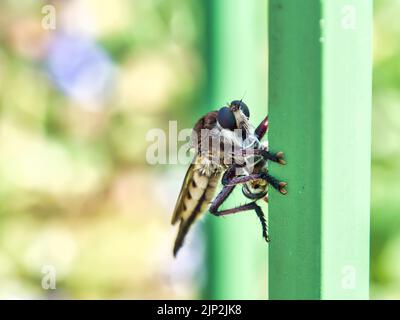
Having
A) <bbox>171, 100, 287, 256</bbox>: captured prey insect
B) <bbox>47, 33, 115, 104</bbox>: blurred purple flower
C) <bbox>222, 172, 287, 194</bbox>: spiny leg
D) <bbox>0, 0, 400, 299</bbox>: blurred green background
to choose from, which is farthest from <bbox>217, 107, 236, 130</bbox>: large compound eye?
<bbox>47, 33, 115, 104</bbox>: blurred purple flower

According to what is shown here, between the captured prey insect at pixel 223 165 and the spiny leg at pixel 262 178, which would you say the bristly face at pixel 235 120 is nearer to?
the captured prey insect at pixel 223 165

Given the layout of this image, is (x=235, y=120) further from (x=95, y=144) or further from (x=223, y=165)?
(x=95, y=144)

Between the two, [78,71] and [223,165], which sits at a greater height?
[78,71]

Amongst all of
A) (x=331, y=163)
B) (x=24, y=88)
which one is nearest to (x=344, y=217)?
(x=331, y=163)

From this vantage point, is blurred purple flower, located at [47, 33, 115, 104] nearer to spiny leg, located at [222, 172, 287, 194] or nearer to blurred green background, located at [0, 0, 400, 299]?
blurred green background, located at [0, 0, 400, 299]

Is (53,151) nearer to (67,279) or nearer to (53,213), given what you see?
(53,213)

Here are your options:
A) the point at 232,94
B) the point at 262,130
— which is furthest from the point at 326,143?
the point at 232,94
